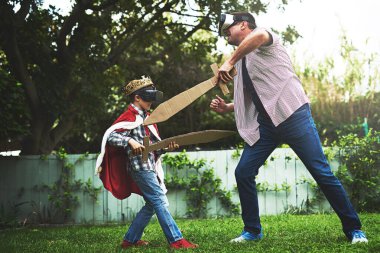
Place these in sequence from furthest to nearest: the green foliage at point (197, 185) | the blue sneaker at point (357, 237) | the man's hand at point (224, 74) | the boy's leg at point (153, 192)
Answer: the green foliage at point (197, 185) < the boy's leg at point (153, 192) < the blue sneaker at point (357, 237) < the man's hand at point (224, 74)

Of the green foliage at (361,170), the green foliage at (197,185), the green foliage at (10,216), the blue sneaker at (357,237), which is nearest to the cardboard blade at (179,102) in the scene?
the blue sneaker at (357,237)

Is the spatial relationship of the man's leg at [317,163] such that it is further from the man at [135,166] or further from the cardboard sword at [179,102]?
the man at [135,166]

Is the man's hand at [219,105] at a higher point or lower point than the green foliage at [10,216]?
higher

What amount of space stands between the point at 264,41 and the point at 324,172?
114cm

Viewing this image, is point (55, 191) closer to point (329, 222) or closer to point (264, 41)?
point (329, 222)

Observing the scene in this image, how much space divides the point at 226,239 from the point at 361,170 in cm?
420

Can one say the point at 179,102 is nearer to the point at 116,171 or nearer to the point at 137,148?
the point at 137,148

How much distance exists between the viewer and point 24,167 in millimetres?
9852

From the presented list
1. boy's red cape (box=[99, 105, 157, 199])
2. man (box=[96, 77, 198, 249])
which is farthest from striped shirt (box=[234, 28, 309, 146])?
A: boy's red cape (box=[99, 105, 157, 199])

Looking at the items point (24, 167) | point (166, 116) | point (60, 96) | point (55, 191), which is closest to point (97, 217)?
point (55, 191)

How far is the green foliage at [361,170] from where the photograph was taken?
29.3 feet

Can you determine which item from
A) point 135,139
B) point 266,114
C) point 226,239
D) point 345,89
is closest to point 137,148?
point 135,139

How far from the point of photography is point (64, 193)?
958cm

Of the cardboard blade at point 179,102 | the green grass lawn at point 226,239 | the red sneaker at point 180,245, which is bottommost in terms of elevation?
the green grass lawn at point 226,239
